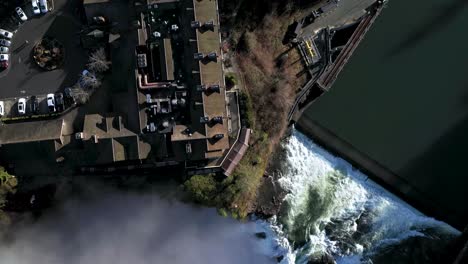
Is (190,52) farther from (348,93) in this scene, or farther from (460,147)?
(460,147)

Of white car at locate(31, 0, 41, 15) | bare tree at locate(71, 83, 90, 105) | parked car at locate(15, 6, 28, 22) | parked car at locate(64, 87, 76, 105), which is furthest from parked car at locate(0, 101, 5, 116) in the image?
white car at locate(31, 0, 41, 15)

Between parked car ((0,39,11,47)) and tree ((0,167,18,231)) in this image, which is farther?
parked car ((0,39,11,47))

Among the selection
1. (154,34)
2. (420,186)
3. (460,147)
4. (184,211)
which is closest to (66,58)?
(154,34)

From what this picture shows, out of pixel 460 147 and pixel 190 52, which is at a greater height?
pixel 190 52

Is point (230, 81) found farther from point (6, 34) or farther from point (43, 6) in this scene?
point (6, 34)

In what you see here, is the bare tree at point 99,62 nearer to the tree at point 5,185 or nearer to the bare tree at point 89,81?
the bare tree at point 89,81

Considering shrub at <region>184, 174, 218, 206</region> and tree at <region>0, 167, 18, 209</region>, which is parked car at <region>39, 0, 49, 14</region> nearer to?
tree at <region>0, 167, 18, 209</region>
